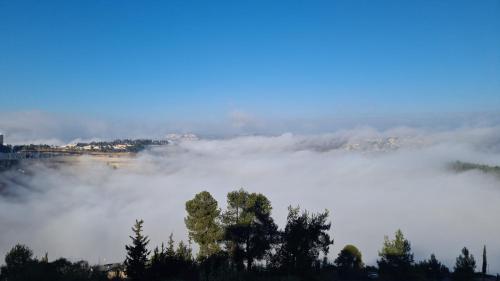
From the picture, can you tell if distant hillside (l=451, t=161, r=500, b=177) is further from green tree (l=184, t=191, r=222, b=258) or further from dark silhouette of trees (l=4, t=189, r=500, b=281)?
green tree (l=184, t=191, r=222, b=258)

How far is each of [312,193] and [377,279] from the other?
108474 mm

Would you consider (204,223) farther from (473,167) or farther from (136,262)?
(473,167)

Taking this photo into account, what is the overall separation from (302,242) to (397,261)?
11328mm

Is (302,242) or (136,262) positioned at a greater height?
(302,242)

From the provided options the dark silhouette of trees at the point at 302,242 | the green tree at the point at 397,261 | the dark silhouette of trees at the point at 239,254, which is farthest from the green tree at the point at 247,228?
the green tree at the point at 397,261

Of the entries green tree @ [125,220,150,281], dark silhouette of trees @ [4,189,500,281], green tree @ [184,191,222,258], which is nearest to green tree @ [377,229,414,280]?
dark silhouette of trees @ [4,189,500,281]

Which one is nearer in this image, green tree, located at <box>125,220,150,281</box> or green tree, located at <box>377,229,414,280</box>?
green tree, located at <box>125,220,150,281</box>

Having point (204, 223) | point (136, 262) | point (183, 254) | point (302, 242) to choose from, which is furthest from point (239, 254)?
point (136, 262)

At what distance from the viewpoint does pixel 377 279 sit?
31.9 metres

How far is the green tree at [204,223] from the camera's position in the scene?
29750 millimetres

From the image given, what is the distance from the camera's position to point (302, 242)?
2614cm

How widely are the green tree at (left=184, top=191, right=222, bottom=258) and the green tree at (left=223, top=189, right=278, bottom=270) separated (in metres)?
0.80

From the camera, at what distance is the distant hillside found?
146 m

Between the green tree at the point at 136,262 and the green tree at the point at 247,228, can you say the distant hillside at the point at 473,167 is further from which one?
the green tree at the point at 136,262
